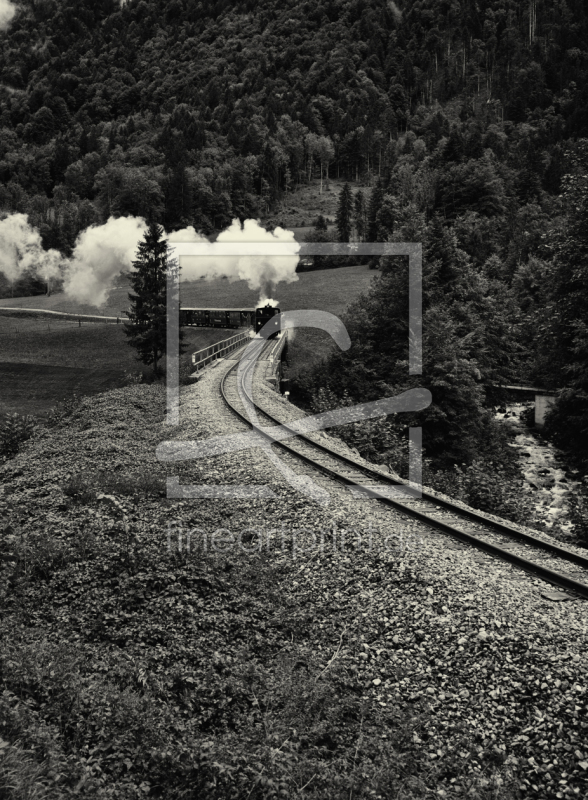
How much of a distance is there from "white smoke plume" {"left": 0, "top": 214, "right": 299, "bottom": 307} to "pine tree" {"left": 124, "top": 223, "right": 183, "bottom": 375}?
76.4 feet

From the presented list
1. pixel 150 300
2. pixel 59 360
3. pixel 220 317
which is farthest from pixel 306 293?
pixel 150 300

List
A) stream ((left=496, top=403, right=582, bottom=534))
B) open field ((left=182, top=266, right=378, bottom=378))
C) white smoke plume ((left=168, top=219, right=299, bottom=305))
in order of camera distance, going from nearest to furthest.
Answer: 1. stream ((left=496, top=403, right=582, bottom=534))
2. open field ((left=182, top=266, right=378, bottom=378))
3. white smoke plume ((left=168, top=219, right=299, bottom=305))

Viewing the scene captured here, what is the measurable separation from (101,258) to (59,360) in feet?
100

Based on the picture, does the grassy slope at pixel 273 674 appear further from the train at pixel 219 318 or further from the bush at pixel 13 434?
the train at pixel 219 318

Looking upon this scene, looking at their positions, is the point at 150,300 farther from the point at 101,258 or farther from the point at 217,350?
the point at 101,258

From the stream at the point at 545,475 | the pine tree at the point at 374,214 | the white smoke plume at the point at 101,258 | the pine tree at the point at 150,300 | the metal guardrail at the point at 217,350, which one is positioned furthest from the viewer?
the pine tree at the point at 374,214

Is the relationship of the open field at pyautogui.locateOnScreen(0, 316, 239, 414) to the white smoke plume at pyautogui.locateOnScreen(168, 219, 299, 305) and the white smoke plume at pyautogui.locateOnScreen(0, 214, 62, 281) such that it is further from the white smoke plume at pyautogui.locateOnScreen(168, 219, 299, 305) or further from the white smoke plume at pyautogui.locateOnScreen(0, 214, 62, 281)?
the white smoke plume at pyautogui.locateOnScreen(0, 214, 62, 281)

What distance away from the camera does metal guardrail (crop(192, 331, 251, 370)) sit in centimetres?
4043

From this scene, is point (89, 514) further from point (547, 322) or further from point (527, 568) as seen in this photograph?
point (547, 322)

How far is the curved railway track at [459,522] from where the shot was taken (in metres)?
9.55

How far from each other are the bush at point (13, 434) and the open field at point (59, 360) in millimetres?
9689

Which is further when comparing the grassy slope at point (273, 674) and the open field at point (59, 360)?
the open field at point (59, 360)

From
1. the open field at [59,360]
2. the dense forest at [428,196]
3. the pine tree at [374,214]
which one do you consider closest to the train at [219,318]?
the open field at [59,360]

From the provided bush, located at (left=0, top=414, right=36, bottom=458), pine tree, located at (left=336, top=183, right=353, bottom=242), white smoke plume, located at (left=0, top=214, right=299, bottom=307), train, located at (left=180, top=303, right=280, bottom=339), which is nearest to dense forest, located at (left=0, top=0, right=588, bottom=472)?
pine tree, located at (left=336, top=183, right=353, bottom=242)
